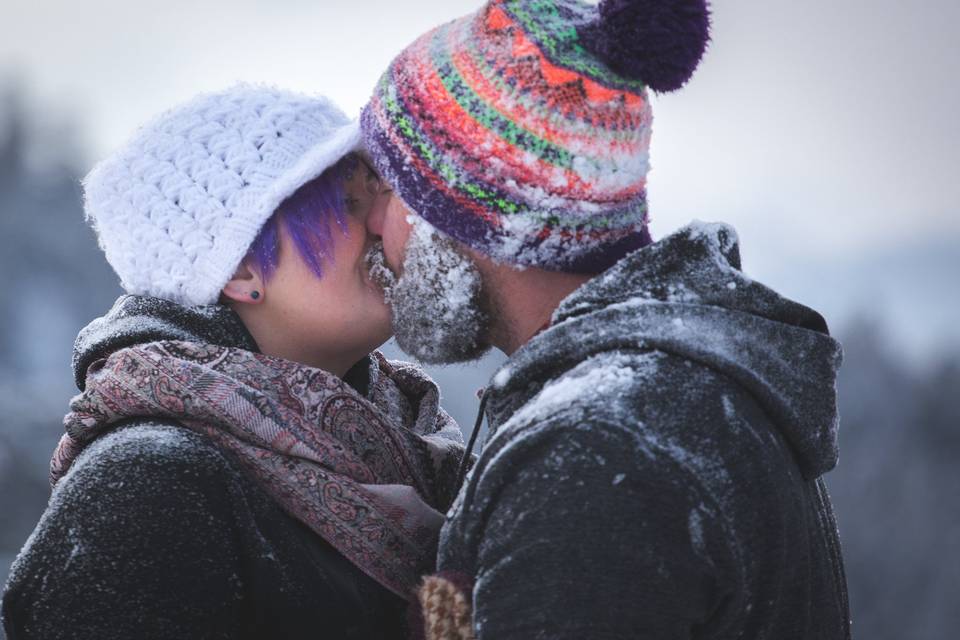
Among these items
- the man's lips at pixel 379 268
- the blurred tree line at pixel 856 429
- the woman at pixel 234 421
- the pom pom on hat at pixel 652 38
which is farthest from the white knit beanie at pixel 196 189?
the blurred tree line at pixel 856 429

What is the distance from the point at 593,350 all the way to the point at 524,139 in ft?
1.51

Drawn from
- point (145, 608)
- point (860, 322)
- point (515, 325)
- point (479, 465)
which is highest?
point (860, 322)

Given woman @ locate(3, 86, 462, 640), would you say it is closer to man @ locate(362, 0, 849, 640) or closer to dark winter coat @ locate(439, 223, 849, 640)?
man @ locate(362, 0, 849, 640)

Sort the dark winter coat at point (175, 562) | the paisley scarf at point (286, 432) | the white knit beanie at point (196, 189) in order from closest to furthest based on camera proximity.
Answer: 1. the dark winter coat at point (175, 562)
2. the paisley scarf at point (286, 432)
3. the white knit beanie at point (196, 189)

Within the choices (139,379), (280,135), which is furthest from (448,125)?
(139,379)

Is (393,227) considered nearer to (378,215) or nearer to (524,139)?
(378,215)

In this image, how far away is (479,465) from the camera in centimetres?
149

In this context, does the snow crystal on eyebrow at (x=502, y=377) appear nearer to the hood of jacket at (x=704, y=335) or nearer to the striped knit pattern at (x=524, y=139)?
the hood of jacket at (x=704, y=335)

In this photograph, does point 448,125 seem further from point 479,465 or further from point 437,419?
point 437,419

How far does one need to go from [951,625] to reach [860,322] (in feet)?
14.2

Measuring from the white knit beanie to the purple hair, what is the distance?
0.17 feet

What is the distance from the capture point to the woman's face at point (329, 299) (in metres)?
2.16

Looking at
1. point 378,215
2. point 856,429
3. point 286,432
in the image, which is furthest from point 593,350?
point 856,429

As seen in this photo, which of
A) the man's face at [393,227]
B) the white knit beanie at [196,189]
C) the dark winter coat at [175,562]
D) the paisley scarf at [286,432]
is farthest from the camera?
the white knit beanie at [196,189]
